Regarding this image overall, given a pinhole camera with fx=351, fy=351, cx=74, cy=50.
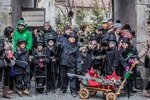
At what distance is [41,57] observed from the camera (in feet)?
28.0

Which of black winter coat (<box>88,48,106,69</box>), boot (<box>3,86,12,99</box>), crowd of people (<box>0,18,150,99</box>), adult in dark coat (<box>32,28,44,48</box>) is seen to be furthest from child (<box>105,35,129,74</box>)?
boot (<box>3,86,12,99</box>)

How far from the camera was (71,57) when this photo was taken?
8.48 metres

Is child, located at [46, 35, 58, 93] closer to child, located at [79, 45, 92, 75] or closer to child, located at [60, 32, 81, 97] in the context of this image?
child, located at [60, 32, 81, 97]

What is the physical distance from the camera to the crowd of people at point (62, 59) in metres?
8.24

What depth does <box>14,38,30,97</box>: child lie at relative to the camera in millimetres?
8398

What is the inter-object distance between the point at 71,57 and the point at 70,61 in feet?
0.33

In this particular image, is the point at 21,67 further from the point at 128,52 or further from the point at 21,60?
the point at 128,52

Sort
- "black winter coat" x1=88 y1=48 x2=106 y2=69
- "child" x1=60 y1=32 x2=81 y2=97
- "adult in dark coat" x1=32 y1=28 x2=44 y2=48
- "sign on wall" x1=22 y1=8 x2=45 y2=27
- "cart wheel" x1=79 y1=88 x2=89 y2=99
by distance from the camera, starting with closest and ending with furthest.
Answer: "cart wheel" x1=79 y1=88 x2=89 y2=99
"black winter coat" x1=88 y1=48 x2=106 y2=69
"child" x1=60 y1=32 x2=81 y2=97
"adult in dark coat" x1=32 y1=28 x2=44 y2=48
"sign on wall" x1=22 y1=8 x2=45 y2=27

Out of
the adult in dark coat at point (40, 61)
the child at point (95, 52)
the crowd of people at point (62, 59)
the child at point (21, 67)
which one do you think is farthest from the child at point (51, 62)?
the child at point (95, 52)

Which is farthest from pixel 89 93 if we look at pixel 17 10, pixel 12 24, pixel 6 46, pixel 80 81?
pixel 17 10

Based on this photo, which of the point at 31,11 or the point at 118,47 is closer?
the point at 118,47

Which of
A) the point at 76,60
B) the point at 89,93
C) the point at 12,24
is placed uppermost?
the point at 12,24

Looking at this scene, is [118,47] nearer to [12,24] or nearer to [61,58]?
[61,58]

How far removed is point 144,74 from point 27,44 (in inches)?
131
